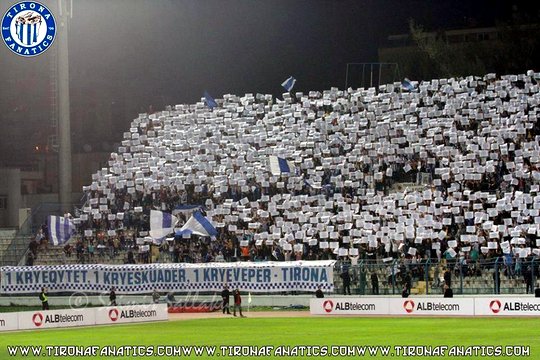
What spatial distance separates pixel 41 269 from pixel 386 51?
3611 cm

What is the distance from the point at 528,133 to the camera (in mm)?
56469

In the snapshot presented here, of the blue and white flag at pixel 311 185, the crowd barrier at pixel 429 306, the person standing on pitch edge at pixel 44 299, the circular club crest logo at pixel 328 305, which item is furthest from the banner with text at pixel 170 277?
the blue and white flag at pixel 311 185

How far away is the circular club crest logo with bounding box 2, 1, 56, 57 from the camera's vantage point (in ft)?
159

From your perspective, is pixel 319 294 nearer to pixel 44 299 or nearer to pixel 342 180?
pixel 342 180

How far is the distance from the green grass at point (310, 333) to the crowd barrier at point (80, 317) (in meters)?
1.11

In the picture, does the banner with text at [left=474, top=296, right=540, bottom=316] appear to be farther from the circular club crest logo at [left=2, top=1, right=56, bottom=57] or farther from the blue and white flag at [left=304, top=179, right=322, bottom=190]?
the circular club crest logo at [left=2, top=1, right=56, bottom=57]

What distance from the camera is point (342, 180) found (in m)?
59.0

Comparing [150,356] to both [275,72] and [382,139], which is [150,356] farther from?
[275,72]

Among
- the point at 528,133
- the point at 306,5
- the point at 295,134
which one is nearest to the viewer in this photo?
the point at 528,133

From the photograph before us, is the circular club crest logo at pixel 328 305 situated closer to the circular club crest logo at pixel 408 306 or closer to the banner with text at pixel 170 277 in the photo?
the banner with text at pixel 170 277

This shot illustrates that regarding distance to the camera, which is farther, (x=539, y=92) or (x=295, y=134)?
(x=295, y=134)

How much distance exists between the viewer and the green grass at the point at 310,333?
113ft

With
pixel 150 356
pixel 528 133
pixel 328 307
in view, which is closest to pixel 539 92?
pixel 528 133

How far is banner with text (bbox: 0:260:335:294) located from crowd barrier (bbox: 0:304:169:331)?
5.51m
